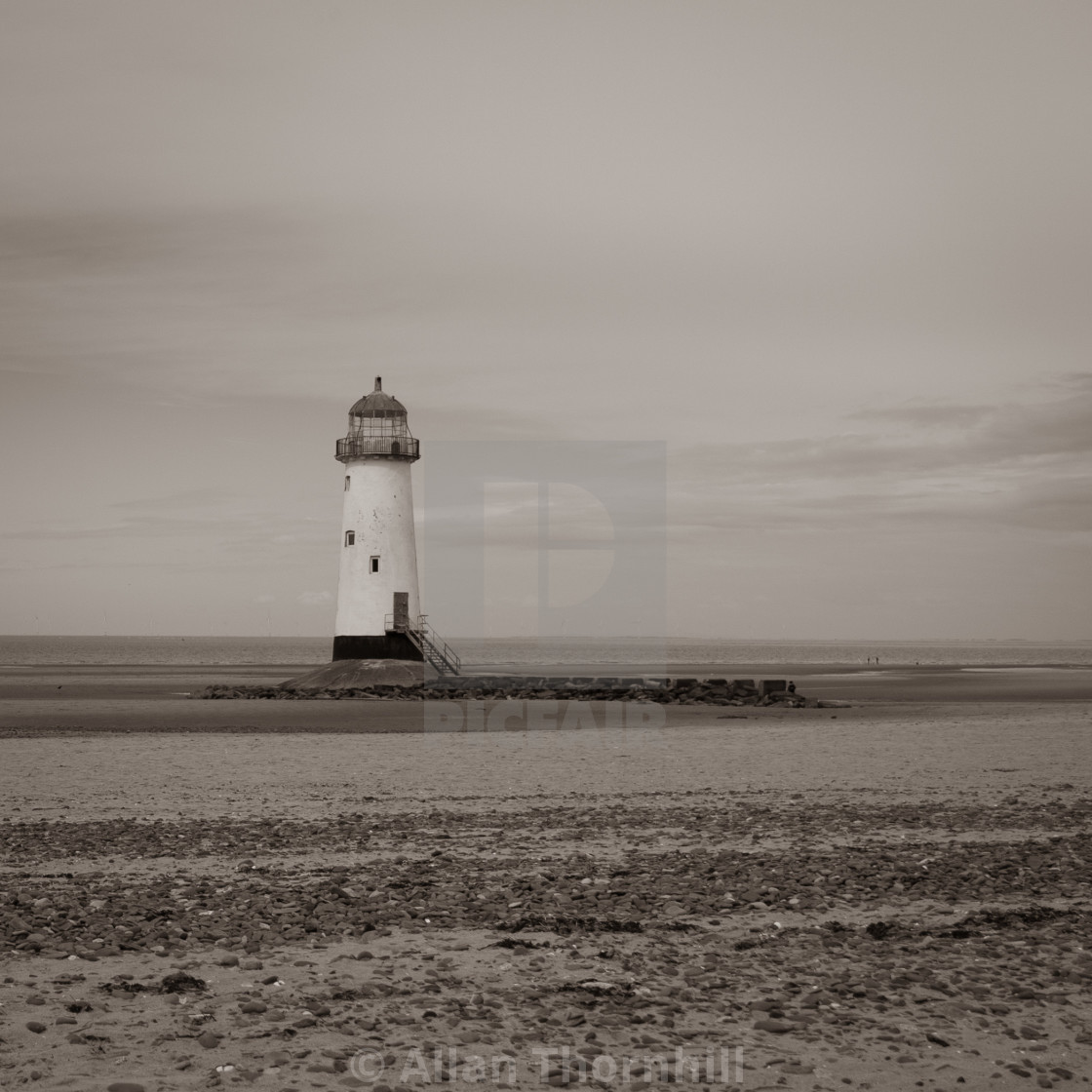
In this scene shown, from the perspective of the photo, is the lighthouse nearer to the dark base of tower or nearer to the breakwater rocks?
the dark base of tower

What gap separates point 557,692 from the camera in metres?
44.8

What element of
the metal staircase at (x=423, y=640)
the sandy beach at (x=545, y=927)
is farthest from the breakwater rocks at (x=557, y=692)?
the sandy beach at (x=545, y=927)

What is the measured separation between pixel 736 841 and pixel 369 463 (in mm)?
33107

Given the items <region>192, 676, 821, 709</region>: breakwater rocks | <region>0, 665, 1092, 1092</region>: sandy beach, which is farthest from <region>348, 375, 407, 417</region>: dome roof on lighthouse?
<region>0, 665, 1092, 1092</region>: sandy beach

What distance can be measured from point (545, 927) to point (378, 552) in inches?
1393

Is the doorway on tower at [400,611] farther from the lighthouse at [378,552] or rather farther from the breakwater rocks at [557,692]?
the breakwater rocks at [557,692]

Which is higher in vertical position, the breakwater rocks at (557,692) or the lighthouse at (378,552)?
the lighthouse at (378,552)

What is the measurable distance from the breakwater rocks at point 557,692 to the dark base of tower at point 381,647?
1.16 m

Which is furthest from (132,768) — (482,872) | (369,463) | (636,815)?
(369,463)

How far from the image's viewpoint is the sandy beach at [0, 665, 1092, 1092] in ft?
22.4

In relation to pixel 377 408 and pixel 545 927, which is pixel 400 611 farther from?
pixel 545 927

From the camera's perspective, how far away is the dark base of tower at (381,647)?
4456 cm

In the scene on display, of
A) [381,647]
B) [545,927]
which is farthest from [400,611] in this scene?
[545,927]

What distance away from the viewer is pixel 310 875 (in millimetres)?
11281
